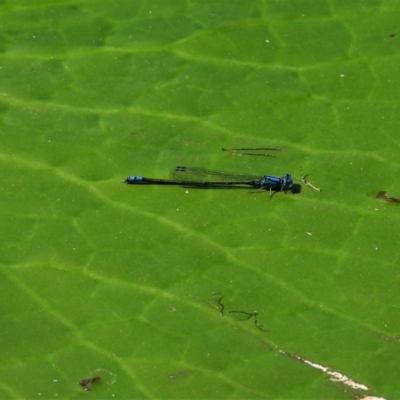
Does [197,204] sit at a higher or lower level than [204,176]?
lower

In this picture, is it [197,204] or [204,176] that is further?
[204,176]

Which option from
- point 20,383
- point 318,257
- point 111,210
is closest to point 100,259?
point 111,210

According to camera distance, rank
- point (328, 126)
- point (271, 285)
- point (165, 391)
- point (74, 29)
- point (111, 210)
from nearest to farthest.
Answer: point (165, 391) → point (271, 285) → point (111, 210) → point (328, 126) → point (74, 29)

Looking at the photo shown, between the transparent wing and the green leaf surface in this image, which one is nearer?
the green leaf surface

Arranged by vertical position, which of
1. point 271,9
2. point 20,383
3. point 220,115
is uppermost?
point 271,9

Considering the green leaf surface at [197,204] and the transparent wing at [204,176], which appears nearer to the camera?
the green leaf surface at [197,204]

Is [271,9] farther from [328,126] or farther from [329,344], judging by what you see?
[329,344]

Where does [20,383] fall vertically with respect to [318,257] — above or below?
below

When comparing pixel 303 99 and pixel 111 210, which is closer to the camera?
pixel 111 210
